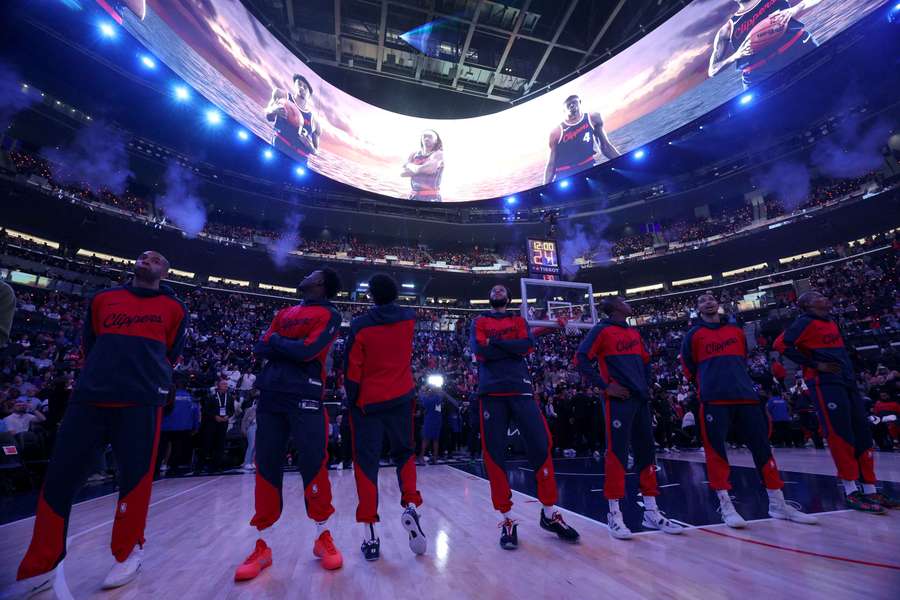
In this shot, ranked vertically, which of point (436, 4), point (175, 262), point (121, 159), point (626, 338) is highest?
point (436, 4)

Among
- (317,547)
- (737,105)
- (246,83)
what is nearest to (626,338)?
(317,547)

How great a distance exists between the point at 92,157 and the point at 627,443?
29.4 m

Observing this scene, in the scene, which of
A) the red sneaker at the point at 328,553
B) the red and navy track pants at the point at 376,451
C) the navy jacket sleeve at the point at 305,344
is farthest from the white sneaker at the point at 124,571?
the navy jacket sleeve at the point at 305,344

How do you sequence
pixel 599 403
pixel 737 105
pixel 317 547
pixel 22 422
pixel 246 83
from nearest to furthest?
pixel 317 547, pixel 22 422, pixel 599 403, pixel 246 83, pixel 737 105

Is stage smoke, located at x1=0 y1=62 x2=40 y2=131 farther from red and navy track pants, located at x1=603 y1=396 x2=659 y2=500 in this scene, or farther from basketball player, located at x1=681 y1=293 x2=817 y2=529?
basketball player, located at x1=681 y1=293 x2=817 y2=529

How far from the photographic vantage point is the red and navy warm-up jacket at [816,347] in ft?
12.9

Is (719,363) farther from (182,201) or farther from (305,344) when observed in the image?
(182,201)

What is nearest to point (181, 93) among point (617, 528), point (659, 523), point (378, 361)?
point (378, 361)

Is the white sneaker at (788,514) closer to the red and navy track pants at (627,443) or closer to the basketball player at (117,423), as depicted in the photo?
the red and navy track pants at (627,443)

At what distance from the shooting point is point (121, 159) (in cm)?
2253

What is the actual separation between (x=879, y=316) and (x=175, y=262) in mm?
36947

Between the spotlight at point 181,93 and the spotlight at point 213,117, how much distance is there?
103 centimetres

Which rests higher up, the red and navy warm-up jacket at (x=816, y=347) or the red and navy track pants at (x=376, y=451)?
the red and navy warm-up jacket at (x=816, y=347)

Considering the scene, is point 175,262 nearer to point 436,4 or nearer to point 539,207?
point 436,4
